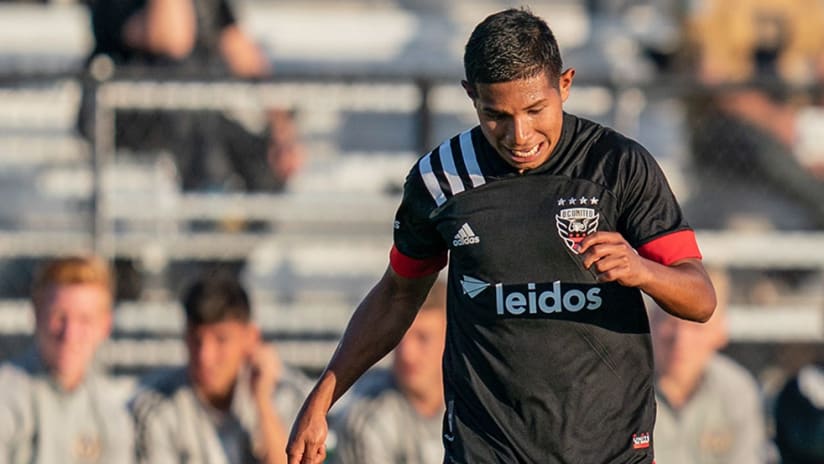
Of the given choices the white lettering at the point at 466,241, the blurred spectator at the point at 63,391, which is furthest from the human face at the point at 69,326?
the white lettering at the point at 466,241

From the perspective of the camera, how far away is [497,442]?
4.12 meters

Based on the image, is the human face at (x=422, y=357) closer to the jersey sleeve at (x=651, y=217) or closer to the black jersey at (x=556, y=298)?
the black jersey at (x=556, y=298)

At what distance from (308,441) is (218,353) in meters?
2.73

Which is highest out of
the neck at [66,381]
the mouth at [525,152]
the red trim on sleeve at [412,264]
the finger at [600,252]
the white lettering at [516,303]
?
the mouth at [525,152]

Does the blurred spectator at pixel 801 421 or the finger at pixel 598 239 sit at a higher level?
A: the finger at pixel 598 239

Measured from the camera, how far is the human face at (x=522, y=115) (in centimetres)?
387

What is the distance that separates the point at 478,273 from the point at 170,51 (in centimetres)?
439

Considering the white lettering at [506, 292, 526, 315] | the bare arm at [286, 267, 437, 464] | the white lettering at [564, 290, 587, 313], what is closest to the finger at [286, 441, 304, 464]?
the bare arm at [286, 267, 437, 464]

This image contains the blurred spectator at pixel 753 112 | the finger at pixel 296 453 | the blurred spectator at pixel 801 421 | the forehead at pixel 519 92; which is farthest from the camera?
the blurred spectator at pixel 753 112

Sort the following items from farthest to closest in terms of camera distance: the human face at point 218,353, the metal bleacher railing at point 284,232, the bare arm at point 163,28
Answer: the metal bleacher railing at point 284,232, the bare arm at point 163,28, the human face at point 218,353

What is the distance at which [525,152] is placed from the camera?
3926 millimetres

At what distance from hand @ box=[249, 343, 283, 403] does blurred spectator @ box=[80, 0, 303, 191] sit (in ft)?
4.55

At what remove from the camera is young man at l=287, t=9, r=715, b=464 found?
3932 millimetres

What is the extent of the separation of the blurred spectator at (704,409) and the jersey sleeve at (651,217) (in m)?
3.39
